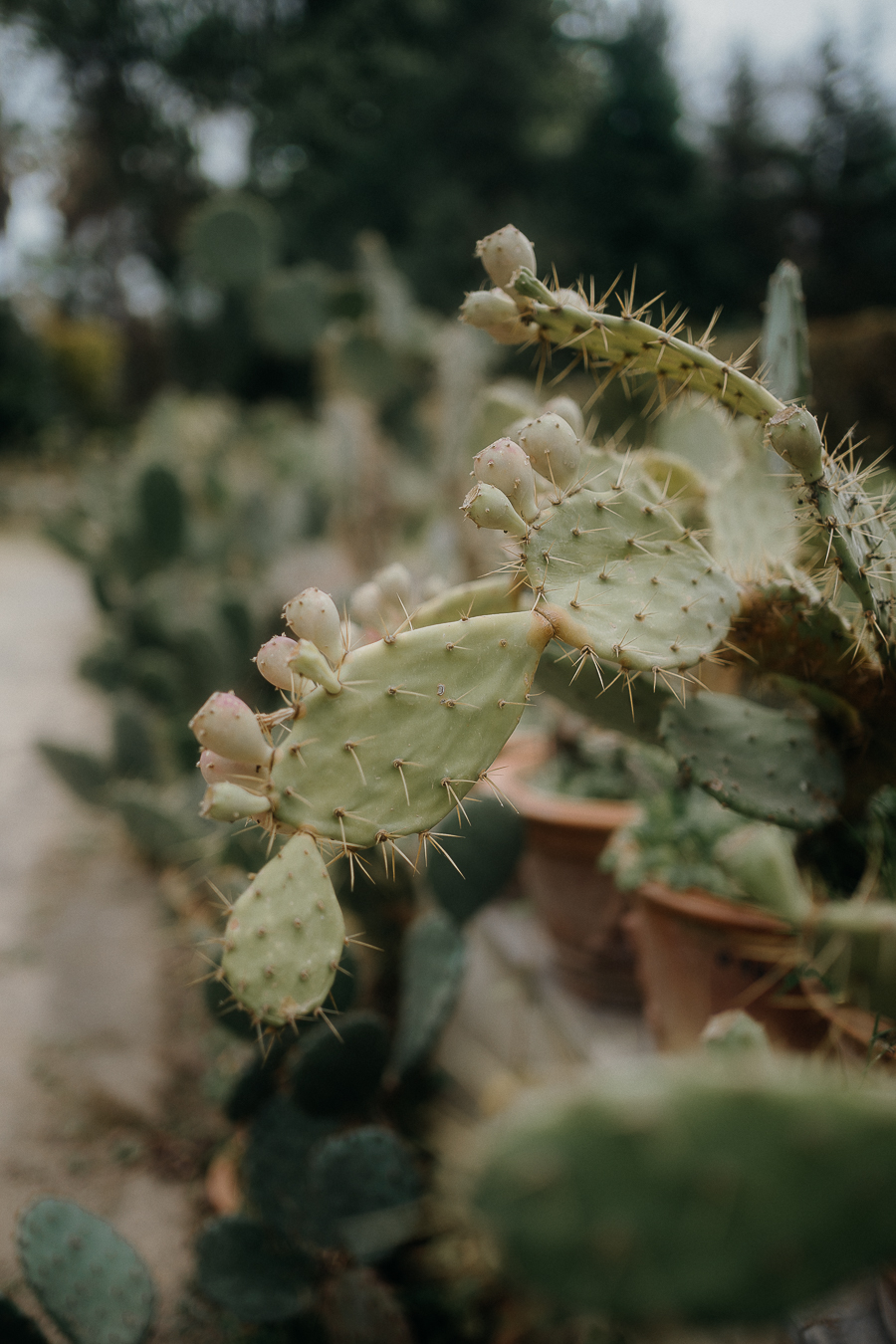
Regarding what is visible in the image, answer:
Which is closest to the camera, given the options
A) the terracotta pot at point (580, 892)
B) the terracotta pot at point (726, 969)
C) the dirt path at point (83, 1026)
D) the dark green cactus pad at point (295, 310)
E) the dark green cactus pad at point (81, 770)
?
the terracotta pot at point (726, 969)

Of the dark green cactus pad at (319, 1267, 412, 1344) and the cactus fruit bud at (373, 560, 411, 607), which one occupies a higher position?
the cactus fruit bud at (373, 560, 411, 607)

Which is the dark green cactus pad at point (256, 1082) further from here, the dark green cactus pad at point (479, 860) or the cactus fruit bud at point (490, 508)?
the cactus fruit bud at point (490, 508)

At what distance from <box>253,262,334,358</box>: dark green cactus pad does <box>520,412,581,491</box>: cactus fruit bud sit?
580 centimetres

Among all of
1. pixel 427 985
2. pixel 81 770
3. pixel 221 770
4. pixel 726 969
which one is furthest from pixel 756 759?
pixel 81 770

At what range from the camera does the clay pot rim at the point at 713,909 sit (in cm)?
96

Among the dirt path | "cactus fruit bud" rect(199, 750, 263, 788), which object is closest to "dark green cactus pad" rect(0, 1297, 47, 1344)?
the dirt path

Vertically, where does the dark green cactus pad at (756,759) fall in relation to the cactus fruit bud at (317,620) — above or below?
below

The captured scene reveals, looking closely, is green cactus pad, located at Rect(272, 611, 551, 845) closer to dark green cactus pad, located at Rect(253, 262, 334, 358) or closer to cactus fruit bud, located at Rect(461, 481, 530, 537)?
cactus fruit bud, located at Rect(461, 481, 530, 537)

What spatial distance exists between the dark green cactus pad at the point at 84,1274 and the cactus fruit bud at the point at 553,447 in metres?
1.02

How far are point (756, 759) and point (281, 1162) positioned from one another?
0.88 metres

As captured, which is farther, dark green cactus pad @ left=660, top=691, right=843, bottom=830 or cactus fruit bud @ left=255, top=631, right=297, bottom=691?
dark green cactus pad @ left=660, top=691, right=843, bottom=830

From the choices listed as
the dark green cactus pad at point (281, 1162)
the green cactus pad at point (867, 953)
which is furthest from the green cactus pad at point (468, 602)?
the dark green cactus pad at point (281, 1162)

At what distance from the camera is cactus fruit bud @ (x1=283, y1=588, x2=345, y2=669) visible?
641 mm

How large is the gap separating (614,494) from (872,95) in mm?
7665
